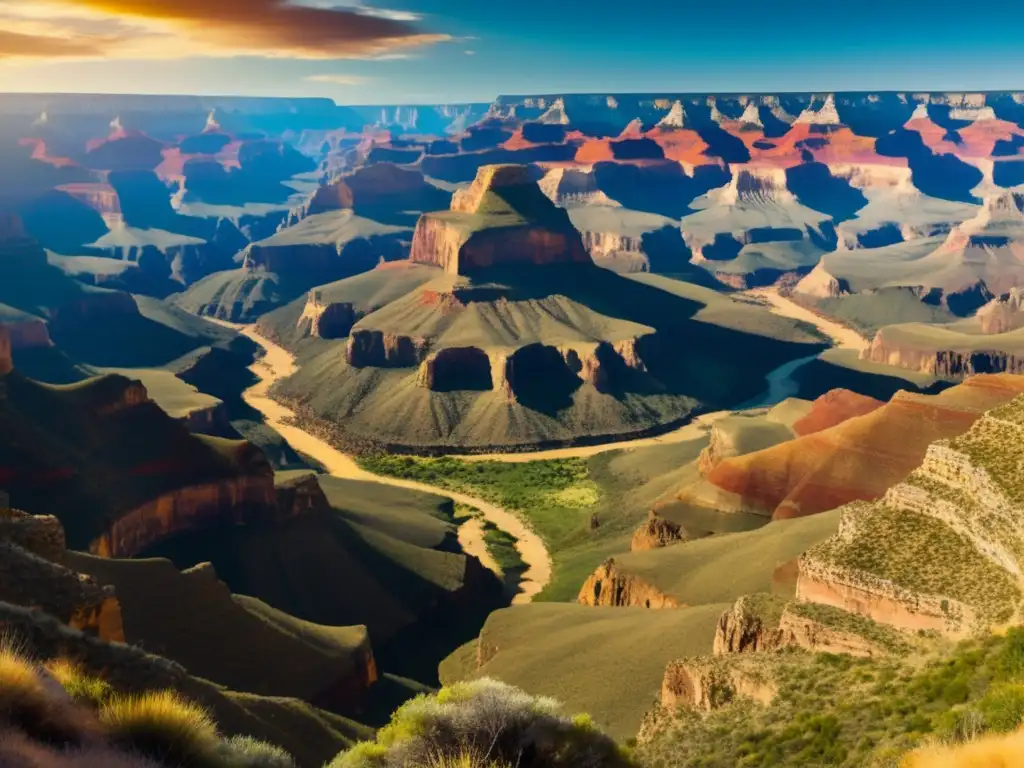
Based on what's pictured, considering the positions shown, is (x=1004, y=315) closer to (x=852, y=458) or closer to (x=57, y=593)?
(x=852, y=458)

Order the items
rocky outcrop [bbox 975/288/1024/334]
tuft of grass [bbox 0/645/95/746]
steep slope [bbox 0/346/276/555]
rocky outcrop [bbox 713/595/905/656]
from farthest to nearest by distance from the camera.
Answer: rocky outcrop [bbox 975/288/1024/334] → steep slope [bbox 0/346/276/555] → rocky outcrop [bbox 713/595/905/656] → tuft of grass [bbox 0/645/95/746]

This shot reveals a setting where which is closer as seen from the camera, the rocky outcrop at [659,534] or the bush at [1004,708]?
the bush at [1004,708]

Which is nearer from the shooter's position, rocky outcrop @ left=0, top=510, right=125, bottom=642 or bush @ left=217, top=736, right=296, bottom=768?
bush @ left=217, top=736, right=296, bottom=768

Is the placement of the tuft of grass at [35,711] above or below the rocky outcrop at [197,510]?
above

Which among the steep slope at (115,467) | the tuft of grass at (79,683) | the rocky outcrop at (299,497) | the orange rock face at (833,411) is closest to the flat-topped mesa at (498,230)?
the orange rock face at (833,411)

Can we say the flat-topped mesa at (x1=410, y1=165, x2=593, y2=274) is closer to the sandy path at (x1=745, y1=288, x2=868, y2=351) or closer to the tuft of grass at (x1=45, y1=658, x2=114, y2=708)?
the sandy path at (x1=745, y1=288, x2=868, y2=351)

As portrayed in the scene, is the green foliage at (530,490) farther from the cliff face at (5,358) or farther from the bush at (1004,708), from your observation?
the bush at (1004,708)

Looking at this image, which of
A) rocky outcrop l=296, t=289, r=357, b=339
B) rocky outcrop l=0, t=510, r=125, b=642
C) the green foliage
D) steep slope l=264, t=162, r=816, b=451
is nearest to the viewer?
rocky outcrop l=0, t=510, r=125, b=642

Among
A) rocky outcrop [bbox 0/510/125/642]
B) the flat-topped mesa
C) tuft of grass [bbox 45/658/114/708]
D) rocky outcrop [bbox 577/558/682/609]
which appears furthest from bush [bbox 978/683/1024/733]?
the flat-topped mesa
